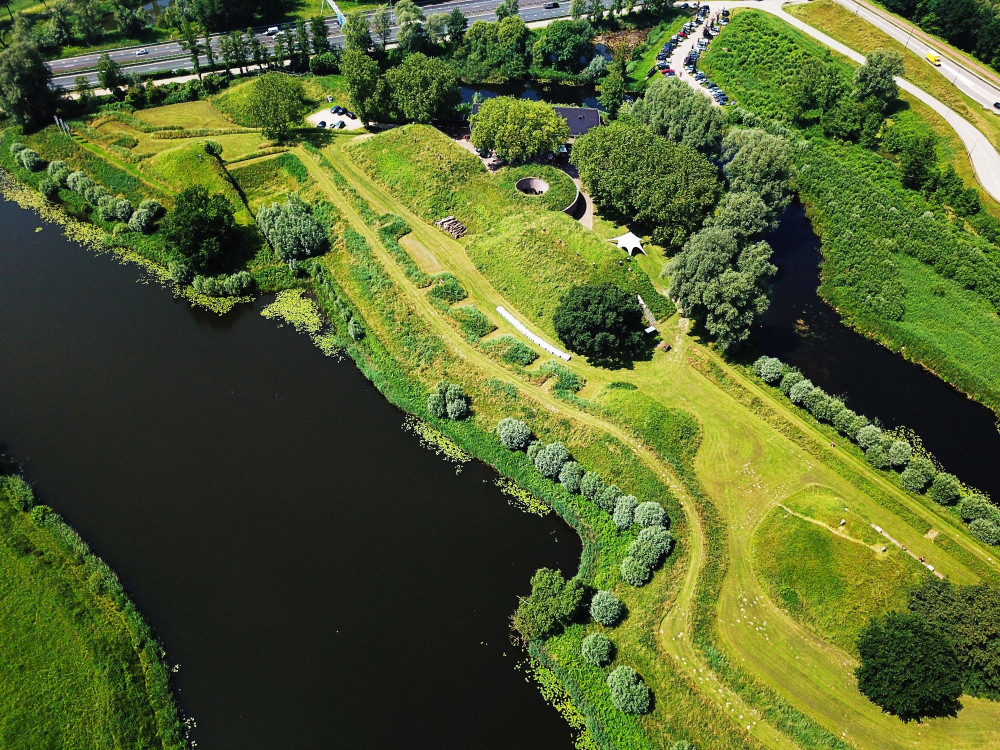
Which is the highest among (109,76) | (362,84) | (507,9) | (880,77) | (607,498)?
(880,77)

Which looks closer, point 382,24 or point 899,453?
point 899,453

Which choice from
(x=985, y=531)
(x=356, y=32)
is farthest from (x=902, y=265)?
(x=356, y=32)

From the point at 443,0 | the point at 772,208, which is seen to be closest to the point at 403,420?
the point at 772,208

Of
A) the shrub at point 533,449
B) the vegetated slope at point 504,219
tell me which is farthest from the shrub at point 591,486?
the vegetated slope at point 504,219

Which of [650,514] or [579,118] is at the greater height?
[579,118]

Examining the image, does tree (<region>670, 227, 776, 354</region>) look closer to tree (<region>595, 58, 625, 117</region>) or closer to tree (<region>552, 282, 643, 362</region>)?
tree (<region>552, 282, 643, 362</region>)

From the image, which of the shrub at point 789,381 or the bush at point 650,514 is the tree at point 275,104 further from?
the bush at point 650,514

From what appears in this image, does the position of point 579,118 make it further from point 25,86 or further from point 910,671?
point 910,671

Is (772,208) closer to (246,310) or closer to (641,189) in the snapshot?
(641,189)
